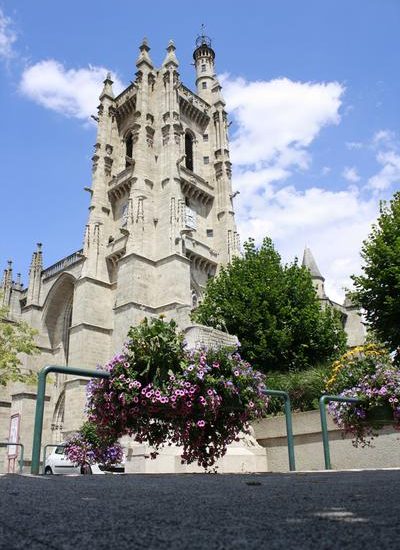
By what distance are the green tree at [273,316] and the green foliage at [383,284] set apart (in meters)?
3.78

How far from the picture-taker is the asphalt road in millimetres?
1529

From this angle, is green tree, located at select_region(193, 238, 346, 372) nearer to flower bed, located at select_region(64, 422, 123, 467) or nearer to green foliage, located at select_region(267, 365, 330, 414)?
green foliage, located at select_region(267, 365, 330, 414)

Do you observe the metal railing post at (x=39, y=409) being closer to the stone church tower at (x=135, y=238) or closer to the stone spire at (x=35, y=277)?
the stone church tower at (x=135, y=238)

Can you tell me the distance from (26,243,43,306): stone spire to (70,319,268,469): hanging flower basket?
31743 mm

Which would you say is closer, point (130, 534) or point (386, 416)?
point (130, 534)

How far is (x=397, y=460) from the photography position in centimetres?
1010

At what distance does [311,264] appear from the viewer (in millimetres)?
39250

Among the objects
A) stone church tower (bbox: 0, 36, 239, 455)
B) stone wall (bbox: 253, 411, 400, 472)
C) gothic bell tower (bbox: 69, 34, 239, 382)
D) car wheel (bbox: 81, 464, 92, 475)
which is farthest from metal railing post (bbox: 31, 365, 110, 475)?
stone church tower (bbox: 0, 36, 239, 455)

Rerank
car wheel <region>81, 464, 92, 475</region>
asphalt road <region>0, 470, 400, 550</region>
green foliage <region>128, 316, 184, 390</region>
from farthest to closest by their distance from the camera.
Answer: car wheel <region>81, 464, 92, 475</region> → green foliage <region>128, 316, 184, 390</region> → asphalt road <region>0, 470, 400, 550</region>

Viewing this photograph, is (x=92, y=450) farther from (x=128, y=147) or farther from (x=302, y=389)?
(x=128, y=147)

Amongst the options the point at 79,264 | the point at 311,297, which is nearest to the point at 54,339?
the point at 79,264

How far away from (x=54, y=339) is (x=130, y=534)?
3499cm

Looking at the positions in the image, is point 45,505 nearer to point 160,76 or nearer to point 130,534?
point 130,534

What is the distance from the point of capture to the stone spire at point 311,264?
38125 millimetres
